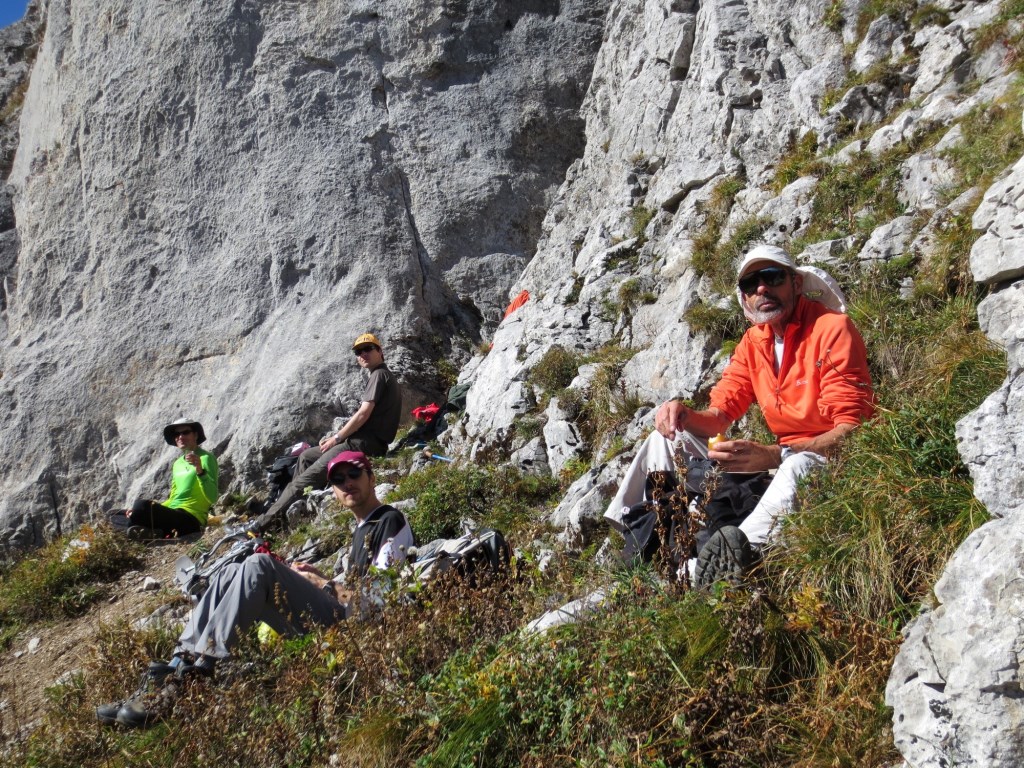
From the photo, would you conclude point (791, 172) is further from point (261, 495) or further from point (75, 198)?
point (75, 198)

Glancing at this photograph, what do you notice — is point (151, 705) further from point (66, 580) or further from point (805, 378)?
point (66, 580)

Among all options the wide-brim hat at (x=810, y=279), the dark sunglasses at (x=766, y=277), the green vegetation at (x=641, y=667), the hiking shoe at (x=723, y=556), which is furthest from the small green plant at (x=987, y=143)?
the hiking shoe at (x=723, y=556)

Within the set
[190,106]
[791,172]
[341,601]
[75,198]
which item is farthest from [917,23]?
[75,198]

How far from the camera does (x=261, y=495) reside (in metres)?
11.7

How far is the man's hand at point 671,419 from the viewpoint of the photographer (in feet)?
16.1

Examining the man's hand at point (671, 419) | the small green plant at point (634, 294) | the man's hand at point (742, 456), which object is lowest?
the man's hand at point (742, 456)

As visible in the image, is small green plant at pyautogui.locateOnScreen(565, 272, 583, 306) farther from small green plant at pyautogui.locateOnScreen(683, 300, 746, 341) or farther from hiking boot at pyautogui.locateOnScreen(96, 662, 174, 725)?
hiking boot at pyautogui.locateOnScreen(96, 662, 174, 725)

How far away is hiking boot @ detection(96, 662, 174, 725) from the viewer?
4324mm

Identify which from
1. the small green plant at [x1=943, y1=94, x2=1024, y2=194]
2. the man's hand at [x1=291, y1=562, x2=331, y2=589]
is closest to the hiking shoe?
the man's hand at [x1=291, y1=562, x2=331, y2=589]

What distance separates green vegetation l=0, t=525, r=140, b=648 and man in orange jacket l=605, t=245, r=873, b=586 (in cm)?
686

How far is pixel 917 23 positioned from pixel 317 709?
32.8 feet

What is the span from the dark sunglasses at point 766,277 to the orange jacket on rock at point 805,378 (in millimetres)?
222

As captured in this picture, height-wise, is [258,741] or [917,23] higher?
[917,23]

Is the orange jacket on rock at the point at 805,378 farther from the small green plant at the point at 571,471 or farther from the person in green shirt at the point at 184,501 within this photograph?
the person in green shirt at the point at 184,501
